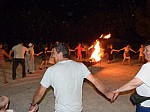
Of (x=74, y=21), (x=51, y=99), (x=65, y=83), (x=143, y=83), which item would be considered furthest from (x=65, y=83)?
(x=74, y=21)

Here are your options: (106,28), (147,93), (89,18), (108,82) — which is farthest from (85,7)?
(147,93)

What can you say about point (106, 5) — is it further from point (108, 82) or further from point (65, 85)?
point (65, 85)

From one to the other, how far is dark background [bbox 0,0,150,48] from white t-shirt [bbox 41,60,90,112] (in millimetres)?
26542

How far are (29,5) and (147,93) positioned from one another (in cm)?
3701

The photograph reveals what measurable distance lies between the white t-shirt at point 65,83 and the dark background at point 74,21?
26.5m

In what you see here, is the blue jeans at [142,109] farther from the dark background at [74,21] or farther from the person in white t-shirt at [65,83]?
the dark background at [74,21]

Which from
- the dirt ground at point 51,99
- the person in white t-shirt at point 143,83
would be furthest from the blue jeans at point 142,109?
the dirt ground at point 51,99

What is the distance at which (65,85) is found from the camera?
3627 millimetres

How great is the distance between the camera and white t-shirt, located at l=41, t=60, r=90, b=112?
3615mm

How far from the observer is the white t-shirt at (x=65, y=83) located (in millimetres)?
3615

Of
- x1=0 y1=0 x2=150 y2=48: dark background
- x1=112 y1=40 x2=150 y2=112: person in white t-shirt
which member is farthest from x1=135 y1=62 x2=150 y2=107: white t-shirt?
x1=0 y1=0 x2=150 y2=48: dark background

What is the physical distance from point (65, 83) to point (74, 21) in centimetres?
3759

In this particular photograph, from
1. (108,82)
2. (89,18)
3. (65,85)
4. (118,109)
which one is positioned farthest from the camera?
(89,18)

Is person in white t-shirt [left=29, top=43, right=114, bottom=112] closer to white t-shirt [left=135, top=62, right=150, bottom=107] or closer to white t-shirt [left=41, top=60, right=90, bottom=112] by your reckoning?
white t-shirt [left=41, top=60, right=90, bottom=112]
